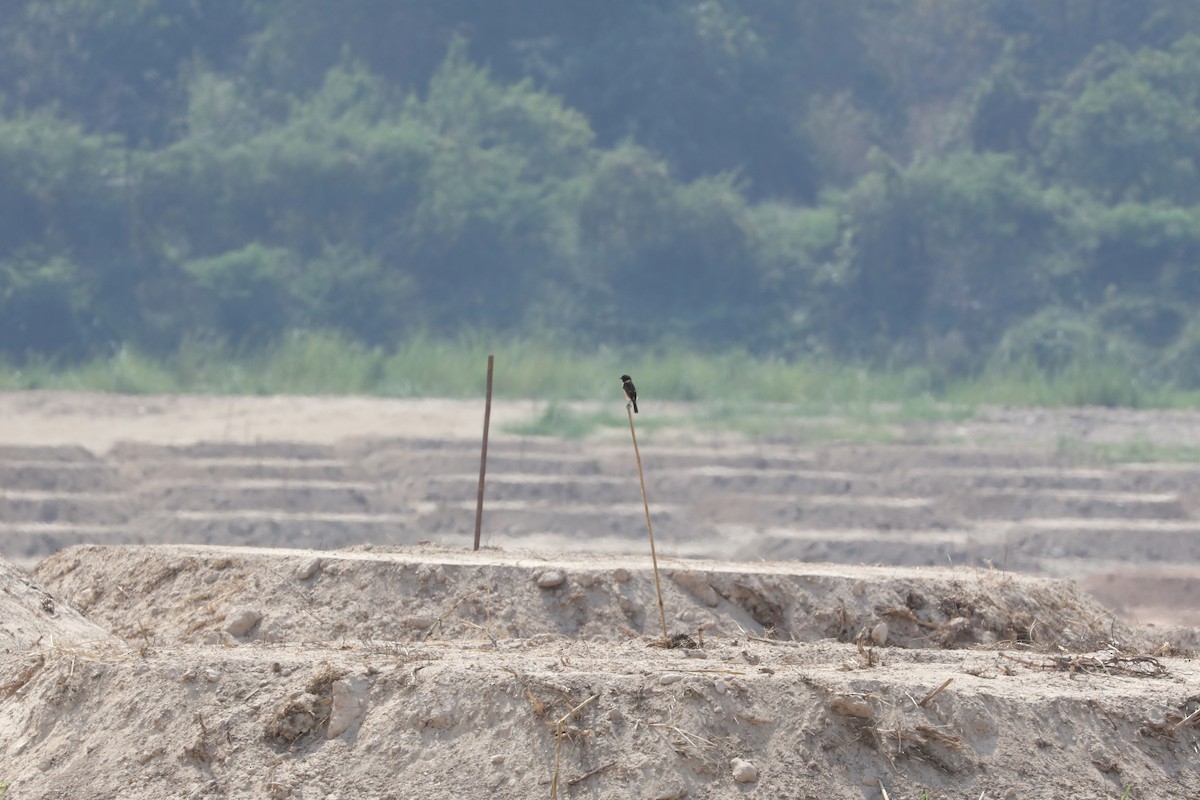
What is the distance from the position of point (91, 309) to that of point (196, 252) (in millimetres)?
2395

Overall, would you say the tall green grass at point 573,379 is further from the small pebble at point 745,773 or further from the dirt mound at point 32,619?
the small pebble at point 745,773

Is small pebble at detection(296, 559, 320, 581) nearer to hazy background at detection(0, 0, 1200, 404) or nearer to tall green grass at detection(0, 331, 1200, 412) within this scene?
tall green grass at detection(0, 331, 1200, 412)

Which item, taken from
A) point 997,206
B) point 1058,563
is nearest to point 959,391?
point 997,206

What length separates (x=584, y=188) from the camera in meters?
30.6

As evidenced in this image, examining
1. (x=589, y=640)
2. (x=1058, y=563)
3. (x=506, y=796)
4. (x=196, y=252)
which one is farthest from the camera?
(x=196, y=252)

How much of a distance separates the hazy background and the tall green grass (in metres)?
0.55

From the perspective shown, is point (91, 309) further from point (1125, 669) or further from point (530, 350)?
point (1125, 669)

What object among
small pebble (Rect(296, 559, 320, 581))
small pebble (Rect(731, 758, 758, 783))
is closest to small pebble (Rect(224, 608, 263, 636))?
small pebble (Rect(296, 559, 320, 581))

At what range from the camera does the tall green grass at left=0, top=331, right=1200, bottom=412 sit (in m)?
23.2

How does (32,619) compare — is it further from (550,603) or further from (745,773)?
(745,773)

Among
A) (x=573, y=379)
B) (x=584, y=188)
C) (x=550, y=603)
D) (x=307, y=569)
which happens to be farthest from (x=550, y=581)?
(x=584, y=188)

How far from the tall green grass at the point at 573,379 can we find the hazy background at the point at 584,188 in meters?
0.55

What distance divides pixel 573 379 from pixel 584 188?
22.4 ft

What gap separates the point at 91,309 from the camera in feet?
92.8
